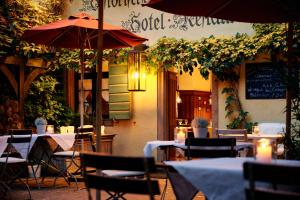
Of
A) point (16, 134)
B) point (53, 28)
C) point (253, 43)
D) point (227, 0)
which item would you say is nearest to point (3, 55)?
point (53, 28)

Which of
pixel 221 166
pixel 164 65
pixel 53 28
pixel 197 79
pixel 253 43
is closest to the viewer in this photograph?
pixel 221 166

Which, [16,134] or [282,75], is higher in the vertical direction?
[282,75]

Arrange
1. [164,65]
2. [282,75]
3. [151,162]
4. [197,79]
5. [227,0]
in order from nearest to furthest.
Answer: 1. [151,162]
2. [282,75]
3. [227,0]
4. [164,65]
5. [197,79]

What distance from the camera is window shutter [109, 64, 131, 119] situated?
416 inches

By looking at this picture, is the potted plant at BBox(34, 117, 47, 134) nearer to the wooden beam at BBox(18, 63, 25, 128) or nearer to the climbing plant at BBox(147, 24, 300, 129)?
the wooden beam at BBox(18, 63, 25, 128)

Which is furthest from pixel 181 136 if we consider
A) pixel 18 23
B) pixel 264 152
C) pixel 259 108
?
pixel 18 23

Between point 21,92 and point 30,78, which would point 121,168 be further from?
point 30,78

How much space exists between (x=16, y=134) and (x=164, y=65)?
3449 mm

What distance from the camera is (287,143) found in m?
4.92

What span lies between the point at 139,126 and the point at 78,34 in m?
2.82

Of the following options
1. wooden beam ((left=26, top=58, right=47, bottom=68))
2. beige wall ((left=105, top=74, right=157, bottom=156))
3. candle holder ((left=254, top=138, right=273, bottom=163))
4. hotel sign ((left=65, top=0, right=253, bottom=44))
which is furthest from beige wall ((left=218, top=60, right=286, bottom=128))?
candle holder ((left=254, top=138, right=273, bottom=163))

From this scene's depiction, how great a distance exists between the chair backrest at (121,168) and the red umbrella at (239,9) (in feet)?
7.18

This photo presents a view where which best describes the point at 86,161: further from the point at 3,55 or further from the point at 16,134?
the point at 3,55

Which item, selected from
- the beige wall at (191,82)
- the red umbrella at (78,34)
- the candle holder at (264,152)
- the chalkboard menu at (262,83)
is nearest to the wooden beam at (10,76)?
the red umbrella at (78,34)
